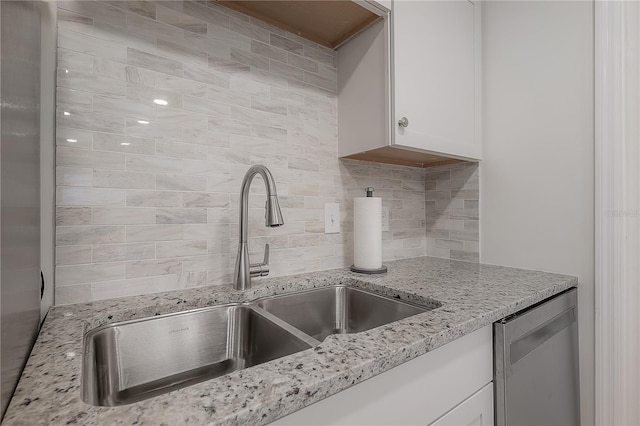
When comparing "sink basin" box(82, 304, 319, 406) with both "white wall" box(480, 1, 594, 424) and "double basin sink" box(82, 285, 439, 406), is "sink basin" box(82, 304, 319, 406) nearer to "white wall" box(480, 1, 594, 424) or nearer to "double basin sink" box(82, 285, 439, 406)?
"double basin sink" box(82, 285, 439, 406)

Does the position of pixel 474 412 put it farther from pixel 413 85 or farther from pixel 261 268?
pixel 413 85

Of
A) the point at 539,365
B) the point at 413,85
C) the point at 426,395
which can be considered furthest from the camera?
the point at 413,85

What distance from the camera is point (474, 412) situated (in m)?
0.78

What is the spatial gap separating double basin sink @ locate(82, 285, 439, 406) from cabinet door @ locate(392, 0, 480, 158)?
26.9 inches

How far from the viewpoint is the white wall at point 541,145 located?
Answer: 1.14 m

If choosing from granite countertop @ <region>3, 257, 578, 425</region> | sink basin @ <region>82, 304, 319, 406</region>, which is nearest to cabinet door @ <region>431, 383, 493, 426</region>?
granite countertop @ <region>3, 257, 578, 425</region>

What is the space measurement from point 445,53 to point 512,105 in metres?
0.39

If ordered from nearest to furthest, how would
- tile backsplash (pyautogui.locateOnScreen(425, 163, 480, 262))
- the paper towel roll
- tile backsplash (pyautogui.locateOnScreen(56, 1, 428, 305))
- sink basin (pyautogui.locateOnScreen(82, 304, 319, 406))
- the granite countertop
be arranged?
the granite countertop
sink basin (pyautogui.locateOnScreen(82, 304, 319, 406))
tile backsplash (pyautogui.locateOnScreen(56, 1, 428, 305))
the paper towel roll
tile backsplash (pyautogui.locateOnScreen(425, 163, 480, 262))

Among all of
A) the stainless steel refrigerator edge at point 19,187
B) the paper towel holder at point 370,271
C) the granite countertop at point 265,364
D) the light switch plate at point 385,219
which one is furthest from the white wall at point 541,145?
the stainless steel refrigerator edge at point 19,187

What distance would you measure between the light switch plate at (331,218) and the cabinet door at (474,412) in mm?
760

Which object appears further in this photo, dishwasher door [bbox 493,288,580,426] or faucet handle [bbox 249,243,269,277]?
faucet handle [bbox 249,243,269,277]

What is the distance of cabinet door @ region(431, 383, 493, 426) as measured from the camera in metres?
0.72

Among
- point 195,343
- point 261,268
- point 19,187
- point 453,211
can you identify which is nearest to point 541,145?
point 453,211

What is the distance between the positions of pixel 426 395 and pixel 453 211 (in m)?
1.10
